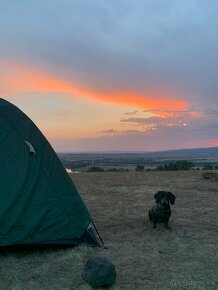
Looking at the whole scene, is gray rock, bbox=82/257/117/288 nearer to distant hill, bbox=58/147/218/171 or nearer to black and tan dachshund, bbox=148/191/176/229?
black and tan dachshund, bbox=148/191/176/229

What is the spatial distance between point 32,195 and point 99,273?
2.34 metres

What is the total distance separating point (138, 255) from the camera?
7414mm

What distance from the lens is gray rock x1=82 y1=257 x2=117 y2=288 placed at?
19.3ft

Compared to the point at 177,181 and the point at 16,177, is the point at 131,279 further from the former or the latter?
the point at 177,181

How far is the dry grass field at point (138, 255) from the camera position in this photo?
6.15m

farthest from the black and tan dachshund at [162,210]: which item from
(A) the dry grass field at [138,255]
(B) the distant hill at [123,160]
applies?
(B) the distant hill at [123,160]

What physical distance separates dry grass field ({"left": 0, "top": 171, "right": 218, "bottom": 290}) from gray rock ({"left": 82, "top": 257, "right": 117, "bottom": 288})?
0.13 metres

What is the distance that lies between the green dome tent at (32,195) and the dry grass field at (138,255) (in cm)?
34

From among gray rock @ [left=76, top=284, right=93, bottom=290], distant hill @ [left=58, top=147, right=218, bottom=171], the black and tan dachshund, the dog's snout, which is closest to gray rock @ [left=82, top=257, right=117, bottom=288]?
gray rock @ [left=76, top=284, right=93, bottom=290]

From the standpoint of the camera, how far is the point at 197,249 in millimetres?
7852

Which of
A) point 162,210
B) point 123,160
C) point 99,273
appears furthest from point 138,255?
point 123,160

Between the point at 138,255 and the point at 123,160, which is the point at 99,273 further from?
the point at 123,160

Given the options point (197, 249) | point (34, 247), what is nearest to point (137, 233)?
point (197, 249)

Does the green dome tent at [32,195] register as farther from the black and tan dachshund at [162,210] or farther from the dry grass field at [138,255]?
the black and tan dachshund at [162,210]
